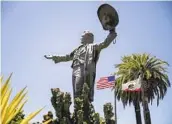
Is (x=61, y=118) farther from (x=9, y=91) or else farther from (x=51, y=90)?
(x=9, y=91)

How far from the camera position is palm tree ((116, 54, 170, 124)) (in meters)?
41.5

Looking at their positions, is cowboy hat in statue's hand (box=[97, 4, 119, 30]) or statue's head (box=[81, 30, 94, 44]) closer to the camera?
cowboy hat in statue's hand (box=[97, 4, 119, 30])

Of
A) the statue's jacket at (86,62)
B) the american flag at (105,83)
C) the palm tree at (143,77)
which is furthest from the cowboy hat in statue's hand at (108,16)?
the palm tree at (143,77)

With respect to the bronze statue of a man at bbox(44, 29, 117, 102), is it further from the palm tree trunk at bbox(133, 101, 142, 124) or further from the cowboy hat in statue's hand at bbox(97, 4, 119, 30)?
the palm tree trunk at bbox(133, 101, 142, 124)

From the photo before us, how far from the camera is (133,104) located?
42094mm

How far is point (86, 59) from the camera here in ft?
65.0

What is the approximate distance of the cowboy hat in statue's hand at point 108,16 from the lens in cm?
1788

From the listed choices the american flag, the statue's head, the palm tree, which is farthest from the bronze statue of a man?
the palm tree

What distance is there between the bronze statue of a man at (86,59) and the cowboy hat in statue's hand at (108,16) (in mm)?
578

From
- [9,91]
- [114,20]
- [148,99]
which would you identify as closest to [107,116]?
[114,20]

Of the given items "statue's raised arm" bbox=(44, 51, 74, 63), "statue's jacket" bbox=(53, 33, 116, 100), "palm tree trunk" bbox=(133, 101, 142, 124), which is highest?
"palm tree trunk" bbox=(133, 101, 142, 124)

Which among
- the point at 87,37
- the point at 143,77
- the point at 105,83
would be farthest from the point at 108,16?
the point at 143,77

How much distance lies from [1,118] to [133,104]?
128 feet

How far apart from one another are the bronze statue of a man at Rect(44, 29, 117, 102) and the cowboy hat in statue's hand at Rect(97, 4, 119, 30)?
0.58 meters
